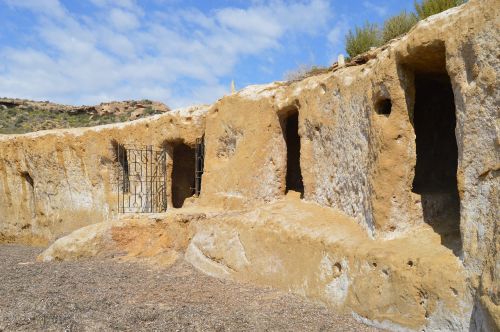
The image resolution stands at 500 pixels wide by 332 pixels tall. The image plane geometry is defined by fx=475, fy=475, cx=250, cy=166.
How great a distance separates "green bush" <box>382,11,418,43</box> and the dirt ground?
26.1ft

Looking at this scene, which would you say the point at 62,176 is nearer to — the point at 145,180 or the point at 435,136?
the point at 145,180

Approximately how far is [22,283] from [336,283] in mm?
5158

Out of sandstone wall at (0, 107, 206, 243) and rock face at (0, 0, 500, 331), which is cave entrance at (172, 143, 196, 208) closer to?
rock face at (0, 0, 500, 331)

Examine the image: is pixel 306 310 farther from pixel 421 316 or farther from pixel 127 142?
pixel 127 142

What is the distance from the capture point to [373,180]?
6.61m

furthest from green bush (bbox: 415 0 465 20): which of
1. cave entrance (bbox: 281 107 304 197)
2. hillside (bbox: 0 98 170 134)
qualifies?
hillside (bbox: 0 98 170 134)

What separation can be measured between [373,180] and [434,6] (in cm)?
665

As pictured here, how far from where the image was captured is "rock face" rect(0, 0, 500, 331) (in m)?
4.91

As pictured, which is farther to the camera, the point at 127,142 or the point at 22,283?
the point at 127,142

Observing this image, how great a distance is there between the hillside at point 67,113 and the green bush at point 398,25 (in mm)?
22253

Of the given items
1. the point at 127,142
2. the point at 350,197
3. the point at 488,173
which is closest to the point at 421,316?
the point at 488,173

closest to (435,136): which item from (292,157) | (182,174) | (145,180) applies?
(292,157)

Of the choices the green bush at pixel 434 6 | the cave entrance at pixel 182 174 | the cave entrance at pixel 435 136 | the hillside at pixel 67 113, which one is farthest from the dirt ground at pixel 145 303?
the hillside at pixel 67 113

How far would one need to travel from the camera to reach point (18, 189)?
16.5 m
